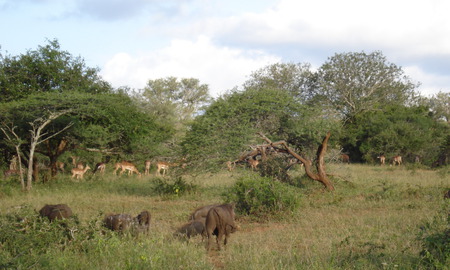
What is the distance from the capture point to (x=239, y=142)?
46.5 ft

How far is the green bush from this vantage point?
11.2 m

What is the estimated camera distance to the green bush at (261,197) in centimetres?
1120

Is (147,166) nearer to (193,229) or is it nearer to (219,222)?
(193,229)

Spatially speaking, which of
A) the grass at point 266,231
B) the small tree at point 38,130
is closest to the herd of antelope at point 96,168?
the grass at point 266,231

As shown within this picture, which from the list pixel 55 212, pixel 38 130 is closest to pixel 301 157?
pixel 55 212

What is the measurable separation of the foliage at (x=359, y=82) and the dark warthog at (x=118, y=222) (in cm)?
3157

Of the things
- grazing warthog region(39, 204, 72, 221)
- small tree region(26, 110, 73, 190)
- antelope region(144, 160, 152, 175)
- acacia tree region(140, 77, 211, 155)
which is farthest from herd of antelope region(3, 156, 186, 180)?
acacia tree region(140, 77, 211, 155)

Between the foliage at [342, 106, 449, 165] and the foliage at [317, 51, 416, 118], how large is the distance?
5.97 m

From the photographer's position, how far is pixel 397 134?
29641 mm

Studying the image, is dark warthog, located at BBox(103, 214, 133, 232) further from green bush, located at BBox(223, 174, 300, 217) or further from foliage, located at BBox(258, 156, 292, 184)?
foliage, located at BBox(258, 156, 292, 184)

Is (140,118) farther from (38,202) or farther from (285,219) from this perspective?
(285,219)

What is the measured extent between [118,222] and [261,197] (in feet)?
12.5

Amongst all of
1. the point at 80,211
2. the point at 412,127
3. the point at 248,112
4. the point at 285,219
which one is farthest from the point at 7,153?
the point at 412,127

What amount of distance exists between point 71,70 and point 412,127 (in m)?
20.3
